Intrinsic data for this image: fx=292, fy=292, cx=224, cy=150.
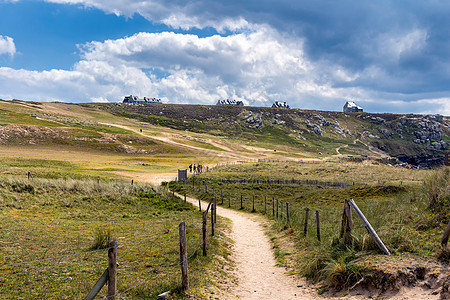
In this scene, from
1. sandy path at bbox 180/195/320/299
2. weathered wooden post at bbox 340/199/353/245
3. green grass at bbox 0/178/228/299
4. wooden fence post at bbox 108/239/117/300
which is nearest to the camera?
wooden fence post at bbox 108/239/117/300

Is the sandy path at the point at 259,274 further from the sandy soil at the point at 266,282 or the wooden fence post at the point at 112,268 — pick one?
the wooden fence post at the point at 112,268

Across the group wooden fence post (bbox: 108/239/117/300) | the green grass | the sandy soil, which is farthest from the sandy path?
wooden fence post (bbox: 108/239/117/300)

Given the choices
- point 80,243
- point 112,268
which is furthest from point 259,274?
point 80,243

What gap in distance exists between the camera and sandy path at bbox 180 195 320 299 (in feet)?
28.9

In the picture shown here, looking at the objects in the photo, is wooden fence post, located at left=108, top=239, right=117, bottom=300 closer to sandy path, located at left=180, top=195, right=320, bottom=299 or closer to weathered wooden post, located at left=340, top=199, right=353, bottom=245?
sandy path, located at left=180, top=195, right=320, bottom=299

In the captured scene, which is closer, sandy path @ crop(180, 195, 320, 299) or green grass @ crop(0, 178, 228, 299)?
green grass @ crop(0, 178, 228, 299)

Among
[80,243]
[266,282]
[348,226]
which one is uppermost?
[348,226]

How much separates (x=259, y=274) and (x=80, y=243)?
7.33 metres

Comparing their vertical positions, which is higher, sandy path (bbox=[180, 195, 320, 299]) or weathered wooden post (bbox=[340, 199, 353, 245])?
weathered wooden post (bbox=[340, 199, 353, 245])

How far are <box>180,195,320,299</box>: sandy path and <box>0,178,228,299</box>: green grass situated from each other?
3.51 ft

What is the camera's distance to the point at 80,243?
12.0 m

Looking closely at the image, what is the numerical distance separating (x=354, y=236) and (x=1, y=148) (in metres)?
98.6

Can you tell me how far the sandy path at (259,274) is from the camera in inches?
347

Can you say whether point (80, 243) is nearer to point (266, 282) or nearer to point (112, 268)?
point (112, 268)
